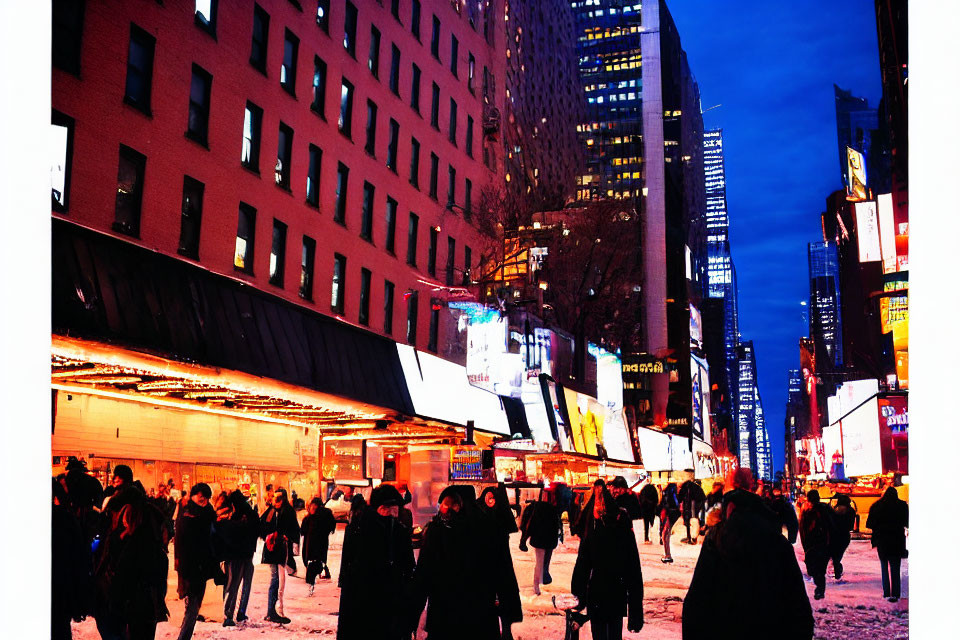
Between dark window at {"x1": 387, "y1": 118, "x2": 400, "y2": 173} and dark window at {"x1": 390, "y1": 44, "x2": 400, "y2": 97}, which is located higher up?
dark window at {"x1": 390, "y1": 44, "x2": 400, "y2": 97}

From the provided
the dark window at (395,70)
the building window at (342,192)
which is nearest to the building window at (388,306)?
the building window at (342,192)

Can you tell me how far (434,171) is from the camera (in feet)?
127

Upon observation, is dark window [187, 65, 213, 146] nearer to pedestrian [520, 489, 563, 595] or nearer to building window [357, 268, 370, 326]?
building window [357, 268, 370, 326]

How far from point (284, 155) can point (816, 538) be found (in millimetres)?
18715

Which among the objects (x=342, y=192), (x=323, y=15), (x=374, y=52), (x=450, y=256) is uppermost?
(x=374, y=52)

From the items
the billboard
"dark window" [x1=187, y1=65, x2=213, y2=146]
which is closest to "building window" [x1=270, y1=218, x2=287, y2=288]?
"dark window" [x1=187, y1=65, x2=213, y2=146]

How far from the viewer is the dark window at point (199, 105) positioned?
23.1 metres

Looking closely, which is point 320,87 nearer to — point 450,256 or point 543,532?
point 450,256

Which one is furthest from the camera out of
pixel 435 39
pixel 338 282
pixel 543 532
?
pixel 435 39

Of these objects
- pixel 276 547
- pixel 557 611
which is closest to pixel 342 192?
pixel 276 547

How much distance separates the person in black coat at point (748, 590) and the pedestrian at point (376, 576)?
2913mm

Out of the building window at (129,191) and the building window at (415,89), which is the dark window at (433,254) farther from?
the building window at (129,191)

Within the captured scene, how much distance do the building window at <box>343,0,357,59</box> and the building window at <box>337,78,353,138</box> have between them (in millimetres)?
1109

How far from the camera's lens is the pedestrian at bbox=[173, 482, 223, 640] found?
1108 centimetres
